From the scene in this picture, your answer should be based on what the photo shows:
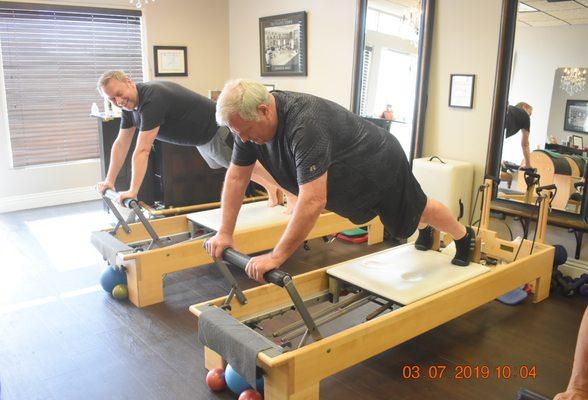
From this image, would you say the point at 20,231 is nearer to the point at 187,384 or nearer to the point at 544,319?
the point at 187,384

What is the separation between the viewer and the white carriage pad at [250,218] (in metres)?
3.42

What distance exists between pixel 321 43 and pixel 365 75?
653mm

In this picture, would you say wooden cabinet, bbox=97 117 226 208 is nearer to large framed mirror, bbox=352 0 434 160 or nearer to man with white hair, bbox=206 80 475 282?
large framed mirror, bbox=352 0 434 160

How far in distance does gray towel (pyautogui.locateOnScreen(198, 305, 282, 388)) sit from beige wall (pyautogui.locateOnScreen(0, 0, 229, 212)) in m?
3.88

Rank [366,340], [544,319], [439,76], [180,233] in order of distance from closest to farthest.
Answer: [366,340] → [544,319] → [180,233] → [439,76]

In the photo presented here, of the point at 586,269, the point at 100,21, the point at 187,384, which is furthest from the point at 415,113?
the point at 100,21

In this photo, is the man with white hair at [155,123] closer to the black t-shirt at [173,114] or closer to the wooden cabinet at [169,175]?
the black t-shirt at [173,114]

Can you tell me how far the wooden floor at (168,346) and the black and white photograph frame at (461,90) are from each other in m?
1.51

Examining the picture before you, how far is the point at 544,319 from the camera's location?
2.86m

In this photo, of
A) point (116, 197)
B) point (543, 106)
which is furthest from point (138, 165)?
point (543, 106)

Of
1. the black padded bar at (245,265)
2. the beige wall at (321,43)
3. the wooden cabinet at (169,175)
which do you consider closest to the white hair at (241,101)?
the black padded bar at (245,265)

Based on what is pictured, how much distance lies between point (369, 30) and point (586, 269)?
2486mm

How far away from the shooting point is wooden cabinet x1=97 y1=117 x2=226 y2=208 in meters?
4.39

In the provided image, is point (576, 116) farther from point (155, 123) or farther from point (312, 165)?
point (155, 123)
